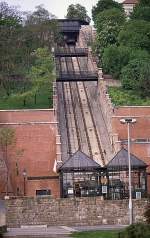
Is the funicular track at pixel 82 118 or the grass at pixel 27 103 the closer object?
the funicular track at pixel 82 118

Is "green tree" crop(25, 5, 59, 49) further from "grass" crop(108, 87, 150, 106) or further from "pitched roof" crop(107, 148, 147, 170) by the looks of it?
"pitched roof" crop(107, 148, 147, 170)

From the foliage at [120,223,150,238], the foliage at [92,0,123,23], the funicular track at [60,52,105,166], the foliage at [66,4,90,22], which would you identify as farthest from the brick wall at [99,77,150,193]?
the foliage at [66,4,90,22]

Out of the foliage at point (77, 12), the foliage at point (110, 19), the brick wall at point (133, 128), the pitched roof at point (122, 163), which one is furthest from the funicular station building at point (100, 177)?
the foliage at point (77, 12)

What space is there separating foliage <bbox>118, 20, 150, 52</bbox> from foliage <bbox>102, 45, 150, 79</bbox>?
269cm

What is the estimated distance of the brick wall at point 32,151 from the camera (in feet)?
191

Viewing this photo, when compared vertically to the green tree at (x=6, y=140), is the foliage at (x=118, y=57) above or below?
above

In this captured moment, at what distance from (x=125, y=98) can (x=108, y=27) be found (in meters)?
24.9

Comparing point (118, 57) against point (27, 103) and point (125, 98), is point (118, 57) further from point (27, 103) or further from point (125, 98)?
point (27, 103)

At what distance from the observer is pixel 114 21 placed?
97812 millimetres

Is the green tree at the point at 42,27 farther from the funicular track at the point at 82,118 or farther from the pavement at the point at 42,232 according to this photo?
the pavement at the point at 42,232

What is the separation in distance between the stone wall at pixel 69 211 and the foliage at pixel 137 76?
27.6 metres

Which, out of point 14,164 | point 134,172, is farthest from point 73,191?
point 14,164

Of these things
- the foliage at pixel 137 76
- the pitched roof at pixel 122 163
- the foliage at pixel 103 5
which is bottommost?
the pitched roof at pixel 122 163

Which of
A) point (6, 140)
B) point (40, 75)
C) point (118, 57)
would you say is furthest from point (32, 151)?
point (118, 57)
